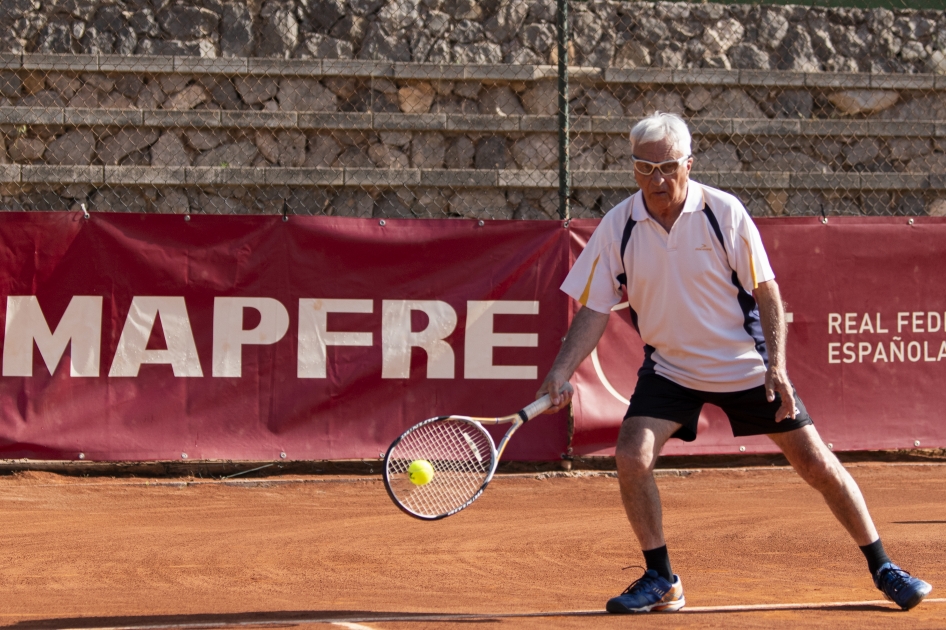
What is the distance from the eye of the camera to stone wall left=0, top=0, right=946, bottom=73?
364 inches

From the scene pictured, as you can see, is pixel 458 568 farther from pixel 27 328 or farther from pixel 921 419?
pixel 921 419

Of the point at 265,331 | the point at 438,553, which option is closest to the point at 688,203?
the point at 438,553

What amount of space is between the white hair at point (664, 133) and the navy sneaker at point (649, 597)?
5.28ft

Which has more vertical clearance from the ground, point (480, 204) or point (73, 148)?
point (73, 148)

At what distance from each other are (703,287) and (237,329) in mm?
4363

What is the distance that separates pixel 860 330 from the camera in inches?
321

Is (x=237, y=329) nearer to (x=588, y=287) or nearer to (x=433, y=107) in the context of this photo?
(x=433, y=107)

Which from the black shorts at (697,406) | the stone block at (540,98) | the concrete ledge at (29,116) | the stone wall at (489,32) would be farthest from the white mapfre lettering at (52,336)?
the black shorts at (697,406)

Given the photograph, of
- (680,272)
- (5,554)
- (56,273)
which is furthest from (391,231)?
(680,272)

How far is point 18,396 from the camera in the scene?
7.43 meters

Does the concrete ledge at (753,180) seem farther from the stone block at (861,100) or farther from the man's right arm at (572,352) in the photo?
the man's right arm at (572,352)

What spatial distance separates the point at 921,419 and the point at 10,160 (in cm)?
766

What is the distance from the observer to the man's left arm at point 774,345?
3.87 meters

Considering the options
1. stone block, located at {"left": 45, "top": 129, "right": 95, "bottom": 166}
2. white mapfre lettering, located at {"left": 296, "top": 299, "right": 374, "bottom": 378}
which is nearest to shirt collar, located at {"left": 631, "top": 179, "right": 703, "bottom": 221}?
white mapfre lettering, located at {"left": 296, "top": 299, "right": 374, "bottom": 378}
